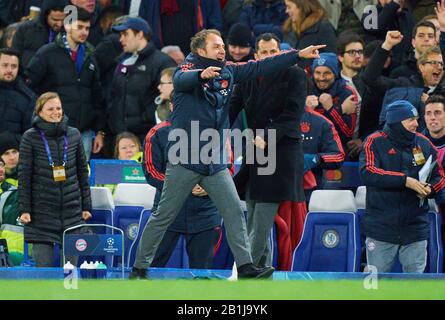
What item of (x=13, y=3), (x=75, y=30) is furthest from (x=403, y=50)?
(x=13, y=3)

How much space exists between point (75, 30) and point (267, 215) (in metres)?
4.70

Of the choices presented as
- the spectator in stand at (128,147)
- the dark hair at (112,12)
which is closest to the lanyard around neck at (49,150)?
the spectator in stand at (128,147)

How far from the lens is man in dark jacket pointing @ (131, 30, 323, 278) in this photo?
12.2 meters

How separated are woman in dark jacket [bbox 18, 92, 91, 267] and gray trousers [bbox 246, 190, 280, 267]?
189cm

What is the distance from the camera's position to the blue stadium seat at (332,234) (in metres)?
14.0

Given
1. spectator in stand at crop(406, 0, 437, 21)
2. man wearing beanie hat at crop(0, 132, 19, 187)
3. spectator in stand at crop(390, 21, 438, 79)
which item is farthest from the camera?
spectator in stand at crop(406, 0, 437, 21)

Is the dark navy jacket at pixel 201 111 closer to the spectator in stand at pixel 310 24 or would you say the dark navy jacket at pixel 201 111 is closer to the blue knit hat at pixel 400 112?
the blue knit hat at pixel 400 112

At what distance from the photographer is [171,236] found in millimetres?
13477

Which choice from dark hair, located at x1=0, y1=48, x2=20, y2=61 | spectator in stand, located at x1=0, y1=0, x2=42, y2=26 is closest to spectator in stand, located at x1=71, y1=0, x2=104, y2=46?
spectator in stand, located at x1=0, y1=0, x2=42, y2=26

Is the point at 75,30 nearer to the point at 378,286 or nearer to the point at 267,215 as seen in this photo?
the point at 267,215

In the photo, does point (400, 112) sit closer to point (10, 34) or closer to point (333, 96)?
point (333, 96)

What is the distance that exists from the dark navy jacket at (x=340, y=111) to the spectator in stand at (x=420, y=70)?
1.43 ft

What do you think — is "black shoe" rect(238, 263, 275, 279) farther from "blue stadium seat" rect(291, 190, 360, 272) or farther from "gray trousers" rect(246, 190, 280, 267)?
"blue stadium seat" rect(291, 190, 360, 272)

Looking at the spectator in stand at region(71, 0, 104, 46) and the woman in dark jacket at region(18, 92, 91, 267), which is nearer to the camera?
the woman in dark jacket at region(18, 92, 91, 267)
